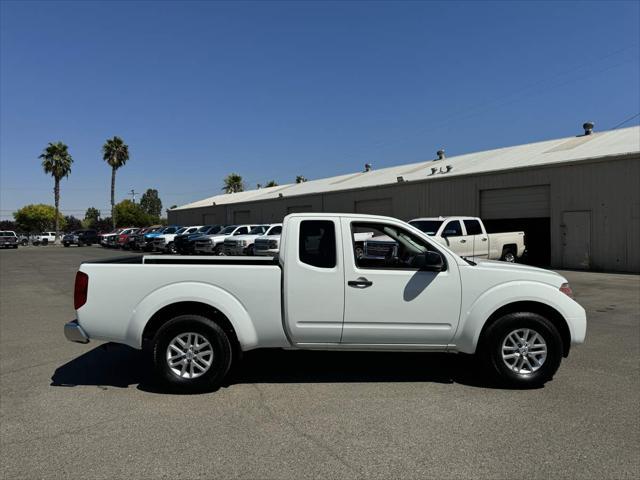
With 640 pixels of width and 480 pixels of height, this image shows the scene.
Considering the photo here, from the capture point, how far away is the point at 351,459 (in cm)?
349

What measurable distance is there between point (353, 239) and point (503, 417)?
218cm

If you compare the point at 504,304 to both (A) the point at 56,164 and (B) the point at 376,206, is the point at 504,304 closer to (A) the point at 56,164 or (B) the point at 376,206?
(B) the point at 376,206

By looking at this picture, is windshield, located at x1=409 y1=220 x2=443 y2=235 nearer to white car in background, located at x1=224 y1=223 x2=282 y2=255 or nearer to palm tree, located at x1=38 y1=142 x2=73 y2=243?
white car in background, located at x1=224 y1=223 x2=282 y2=255

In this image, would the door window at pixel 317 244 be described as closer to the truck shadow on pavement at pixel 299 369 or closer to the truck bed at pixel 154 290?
the truck bed at pixel 154 290

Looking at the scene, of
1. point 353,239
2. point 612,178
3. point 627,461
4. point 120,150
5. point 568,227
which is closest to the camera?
point 627,461

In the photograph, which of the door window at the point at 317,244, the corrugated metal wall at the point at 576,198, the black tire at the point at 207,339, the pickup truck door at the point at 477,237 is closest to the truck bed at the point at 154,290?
the black tire at the point at 207,339

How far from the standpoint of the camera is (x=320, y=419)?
421 cm

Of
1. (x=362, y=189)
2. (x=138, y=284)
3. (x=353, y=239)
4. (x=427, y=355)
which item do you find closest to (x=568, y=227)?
(x=362, y=189)

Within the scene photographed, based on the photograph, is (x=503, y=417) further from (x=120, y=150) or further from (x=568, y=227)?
(x=120, y=150)

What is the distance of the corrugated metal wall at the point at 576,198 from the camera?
17.8 m

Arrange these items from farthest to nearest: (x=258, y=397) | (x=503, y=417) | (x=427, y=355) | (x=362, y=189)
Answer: (x=362, y=189), (x=427, y=355), (x=258, y=397), (x=503, y=417)

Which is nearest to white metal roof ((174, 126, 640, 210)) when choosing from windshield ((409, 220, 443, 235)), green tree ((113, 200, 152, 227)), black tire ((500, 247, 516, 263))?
black tire ((500, 247, 516, 263))

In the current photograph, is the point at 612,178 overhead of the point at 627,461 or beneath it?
overhead

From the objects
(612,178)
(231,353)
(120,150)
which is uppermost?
(120,150)
